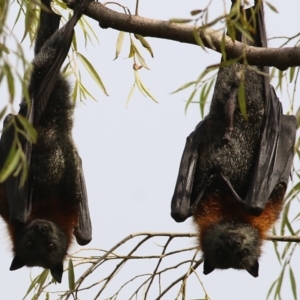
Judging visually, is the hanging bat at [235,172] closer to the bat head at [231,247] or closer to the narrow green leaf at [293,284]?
the bat head at [231,247]

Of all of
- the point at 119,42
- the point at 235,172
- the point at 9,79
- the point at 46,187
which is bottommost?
the point at 46,187

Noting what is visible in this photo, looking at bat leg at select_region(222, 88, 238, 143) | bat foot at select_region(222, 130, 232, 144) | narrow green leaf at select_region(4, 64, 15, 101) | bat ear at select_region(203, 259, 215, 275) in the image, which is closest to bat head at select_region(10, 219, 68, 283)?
bat ear at select_region(203, 259, 215, 275)

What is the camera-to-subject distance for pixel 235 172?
6.82 meters

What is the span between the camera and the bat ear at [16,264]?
6946mm

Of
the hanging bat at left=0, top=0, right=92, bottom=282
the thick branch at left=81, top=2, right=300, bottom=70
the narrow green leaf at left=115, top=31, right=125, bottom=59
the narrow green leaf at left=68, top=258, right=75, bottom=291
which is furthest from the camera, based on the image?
the hanging bat at left=0, top=0, right=92, bottom=282

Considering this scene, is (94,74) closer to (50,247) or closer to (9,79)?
(50,247)

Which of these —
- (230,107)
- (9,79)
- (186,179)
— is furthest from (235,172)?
(9,79)

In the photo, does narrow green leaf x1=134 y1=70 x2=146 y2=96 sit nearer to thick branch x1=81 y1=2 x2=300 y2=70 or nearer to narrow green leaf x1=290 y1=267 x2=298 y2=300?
thick branch x1=81 y1=2 x2=300 y2=70

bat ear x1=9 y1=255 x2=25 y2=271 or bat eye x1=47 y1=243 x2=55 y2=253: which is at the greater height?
bat eye x1=47 y1=243 x2=55 y2=253

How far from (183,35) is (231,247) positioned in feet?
8.45

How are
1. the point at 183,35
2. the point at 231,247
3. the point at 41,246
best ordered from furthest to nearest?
the point at 41,246 < the point at 231,247 < the point at 183,35

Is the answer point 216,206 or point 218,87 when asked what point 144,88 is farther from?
point 216,206

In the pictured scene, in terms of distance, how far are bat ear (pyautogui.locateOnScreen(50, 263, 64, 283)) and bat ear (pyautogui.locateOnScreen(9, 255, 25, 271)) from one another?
0.34 metres

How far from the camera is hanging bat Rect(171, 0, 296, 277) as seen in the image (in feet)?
21.6
